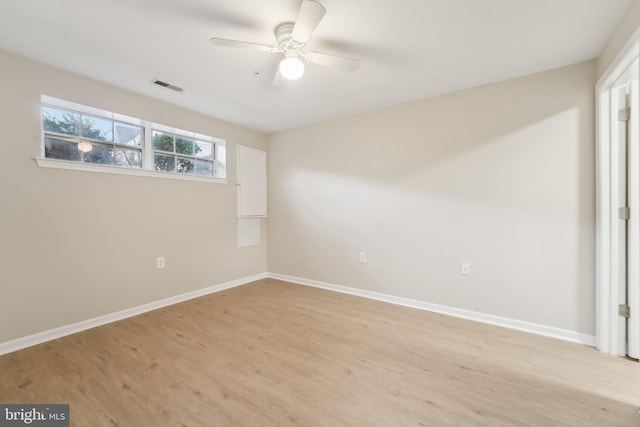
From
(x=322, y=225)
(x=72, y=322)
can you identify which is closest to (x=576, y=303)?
(x=322, y=225)

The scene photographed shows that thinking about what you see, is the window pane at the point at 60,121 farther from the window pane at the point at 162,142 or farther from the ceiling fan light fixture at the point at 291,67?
the ceiling fan light fixture at the point at 291,67

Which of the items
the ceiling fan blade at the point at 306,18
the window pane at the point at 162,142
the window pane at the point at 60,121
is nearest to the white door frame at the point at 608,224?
the ceiling fan blade at the point at 306,18

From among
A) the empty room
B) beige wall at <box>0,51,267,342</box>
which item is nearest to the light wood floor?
the empty room

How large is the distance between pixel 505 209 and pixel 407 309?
1.48 meters

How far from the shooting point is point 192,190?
11.3 ft

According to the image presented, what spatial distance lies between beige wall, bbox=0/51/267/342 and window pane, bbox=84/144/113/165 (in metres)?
0.16

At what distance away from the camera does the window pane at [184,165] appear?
3417 mm

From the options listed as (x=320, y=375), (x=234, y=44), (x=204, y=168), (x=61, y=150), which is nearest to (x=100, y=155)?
(x=61, y=150)

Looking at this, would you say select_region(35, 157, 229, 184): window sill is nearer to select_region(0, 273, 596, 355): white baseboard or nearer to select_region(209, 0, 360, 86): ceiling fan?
select_region(0, 273, 596, 355): white baseboard

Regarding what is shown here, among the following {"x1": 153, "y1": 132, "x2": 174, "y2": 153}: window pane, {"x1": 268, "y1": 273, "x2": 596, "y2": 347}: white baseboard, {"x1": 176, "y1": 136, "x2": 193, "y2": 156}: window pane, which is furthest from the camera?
{"x1": 176, "y1": 136, "x2": 193, "y2": 156}: window pane

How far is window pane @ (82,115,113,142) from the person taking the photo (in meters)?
2.62

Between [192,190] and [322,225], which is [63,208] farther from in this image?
[322,225]

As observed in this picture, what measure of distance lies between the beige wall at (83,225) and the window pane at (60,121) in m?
0.10
